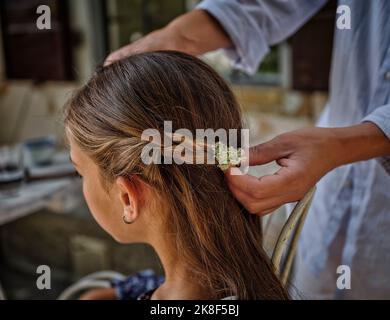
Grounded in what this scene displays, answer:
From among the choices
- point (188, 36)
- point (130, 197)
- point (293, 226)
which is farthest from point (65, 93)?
point (293, 226)

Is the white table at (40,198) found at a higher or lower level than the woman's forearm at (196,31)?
lower

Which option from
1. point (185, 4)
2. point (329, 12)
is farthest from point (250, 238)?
point (185, 4)

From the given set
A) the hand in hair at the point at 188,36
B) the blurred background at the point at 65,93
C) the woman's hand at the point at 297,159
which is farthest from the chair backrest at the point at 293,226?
the blurred background at the point at 65,93

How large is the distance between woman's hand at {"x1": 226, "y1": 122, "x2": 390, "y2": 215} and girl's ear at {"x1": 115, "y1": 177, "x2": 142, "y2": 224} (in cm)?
17

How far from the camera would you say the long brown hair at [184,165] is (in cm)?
77

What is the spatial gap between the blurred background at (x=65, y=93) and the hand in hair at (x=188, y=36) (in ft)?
3.43

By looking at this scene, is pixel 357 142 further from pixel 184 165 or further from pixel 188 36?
pixel 188 36

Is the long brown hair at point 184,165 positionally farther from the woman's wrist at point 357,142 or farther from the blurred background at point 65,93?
the blurred background at point 65,93

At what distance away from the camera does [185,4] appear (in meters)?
2.91

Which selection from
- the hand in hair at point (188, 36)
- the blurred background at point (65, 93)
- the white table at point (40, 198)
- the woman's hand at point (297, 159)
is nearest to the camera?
the woman's hand at point (297, 159)

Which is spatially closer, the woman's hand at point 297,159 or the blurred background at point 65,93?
the woman's hand at point 297,159

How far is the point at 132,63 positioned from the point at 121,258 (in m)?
2.13

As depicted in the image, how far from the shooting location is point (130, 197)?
82 centimetres

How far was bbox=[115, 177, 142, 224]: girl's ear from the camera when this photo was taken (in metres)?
0.81
